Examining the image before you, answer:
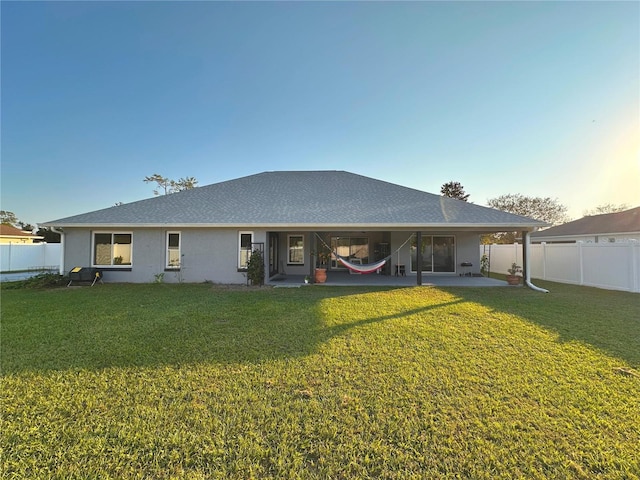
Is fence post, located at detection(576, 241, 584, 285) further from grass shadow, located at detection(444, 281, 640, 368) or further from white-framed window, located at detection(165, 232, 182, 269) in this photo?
white-framed window, located at detection(165, 232, 182, 269)

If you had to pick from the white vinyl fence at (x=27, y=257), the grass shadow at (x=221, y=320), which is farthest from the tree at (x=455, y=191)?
the white vinyl fence at (x=27, y=257)

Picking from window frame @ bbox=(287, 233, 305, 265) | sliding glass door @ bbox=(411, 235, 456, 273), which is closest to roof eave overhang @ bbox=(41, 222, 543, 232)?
sliding glass door @ bbox=(411, 235, 456, 273)

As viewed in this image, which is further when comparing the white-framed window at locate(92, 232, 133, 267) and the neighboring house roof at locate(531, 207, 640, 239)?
the neighboring house roof at locate(531, 207, 640, 239)

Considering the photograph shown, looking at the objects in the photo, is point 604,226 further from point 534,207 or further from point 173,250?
point 173,250

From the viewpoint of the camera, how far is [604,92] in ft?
28.5

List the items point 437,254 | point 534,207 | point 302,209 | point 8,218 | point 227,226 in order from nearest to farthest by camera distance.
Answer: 1. point 227,226
2. point 302,209
3. point 437,254
4. point 534,207
5. point 8,218

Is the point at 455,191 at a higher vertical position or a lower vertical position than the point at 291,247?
higher

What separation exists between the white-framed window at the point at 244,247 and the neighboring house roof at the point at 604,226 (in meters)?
18.8

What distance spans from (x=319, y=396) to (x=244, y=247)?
26.3 feet

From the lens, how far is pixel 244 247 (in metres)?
10.2

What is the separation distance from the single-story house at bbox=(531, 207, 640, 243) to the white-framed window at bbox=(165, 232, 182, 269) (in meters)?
19.3

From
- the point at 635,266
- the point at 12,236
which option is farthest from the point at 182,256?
the point at 12,236

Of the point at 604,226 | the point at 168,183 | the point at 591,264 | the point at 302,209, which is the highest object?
the point at 168,183

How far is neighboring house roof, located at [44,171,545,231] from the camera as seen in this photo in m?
9.41
